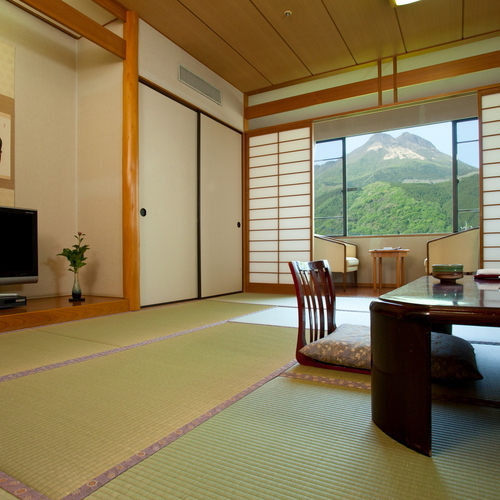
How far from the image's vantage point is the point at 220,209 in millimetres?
4758

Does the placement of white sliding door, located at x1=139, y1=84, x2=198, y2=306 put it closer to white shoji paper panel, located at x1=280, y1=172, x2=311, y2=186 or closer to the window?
white shoji paper panel, located at x1=280, y1=172, x2=311, y2=186

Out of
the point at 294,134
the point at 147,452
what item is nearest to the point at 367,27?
the point at 294,134

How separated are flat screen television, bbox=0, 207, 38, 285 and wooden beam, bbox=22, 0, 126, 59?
151 centimetres

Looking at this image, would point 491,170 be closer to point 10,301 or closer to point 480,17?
point 480,17

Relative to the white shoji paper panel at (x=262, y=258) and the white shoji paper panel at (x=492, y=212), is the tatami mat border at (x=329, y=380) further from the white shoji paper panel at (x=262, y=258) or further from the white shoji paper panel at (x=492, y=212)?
the white shoji paper panel at (x=262, y=258)

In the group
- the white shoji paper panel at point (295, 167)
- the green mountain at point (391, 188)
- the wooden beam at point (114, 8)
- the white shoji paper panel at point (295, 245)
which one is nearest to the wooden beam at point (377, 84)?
the white shoji paper panel at point (295, 167)

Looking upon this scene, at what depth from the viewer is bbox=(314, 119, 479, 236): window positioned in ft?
21.5

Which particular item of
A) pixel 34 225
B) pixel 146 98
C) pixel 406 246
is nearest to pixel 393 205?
pixel 406 246

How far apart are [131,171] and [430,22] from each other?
10.7 ft

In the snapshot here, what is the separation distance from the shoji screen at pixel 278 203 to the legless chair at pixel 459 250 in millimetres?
1686

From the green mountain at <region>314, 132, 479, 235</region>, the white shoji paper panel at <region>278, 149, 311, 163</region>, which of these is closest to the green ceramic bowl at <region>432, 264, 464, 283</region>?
the white shoji paper panel at <region>278, 149, 311, 163</region>

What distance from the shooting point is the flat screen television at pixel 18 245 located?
2.85 metres

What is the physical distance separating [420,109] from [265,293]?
12.4ft

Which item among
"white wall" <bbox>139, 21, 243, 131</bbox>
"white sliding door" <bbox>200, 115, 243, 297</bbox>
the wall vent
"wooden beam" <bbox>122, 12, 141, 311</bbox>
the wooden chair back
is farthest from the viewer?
"white sliding door" <bbox>200, 115, 243, 297</bbox>
